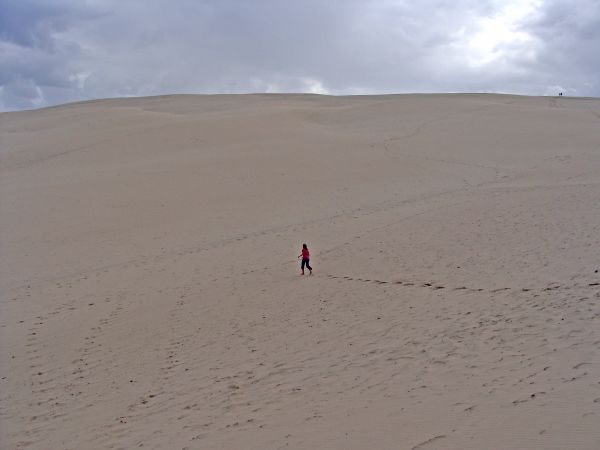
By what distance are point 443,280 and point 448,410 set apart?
5.44 meters

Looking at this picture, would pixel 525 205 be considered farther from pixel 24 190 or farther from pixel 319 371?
pixel 24 190

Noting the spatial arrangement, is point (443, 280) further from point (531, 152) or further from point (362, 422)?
point (531, 152)

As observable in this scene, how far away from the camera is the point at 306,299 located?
11188 millimetres

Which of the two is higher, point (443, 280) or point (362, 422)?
point (443, 280)

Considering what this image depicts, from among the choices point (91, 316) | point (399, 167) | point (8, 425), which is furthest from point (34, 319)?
point (399, 167)

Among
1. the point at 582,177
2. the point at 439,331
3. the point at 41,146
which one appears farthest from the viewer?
the point at 41,146

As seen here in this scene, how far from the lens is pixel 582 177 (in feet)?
66.9

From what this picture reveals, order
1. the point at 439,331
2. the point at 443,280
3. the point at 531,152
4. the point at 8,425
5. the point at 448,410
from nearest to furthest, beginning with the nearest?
the point at 448,410, the point at 8,425, the point at 439,331, the point at 443,280, the point at 531,152

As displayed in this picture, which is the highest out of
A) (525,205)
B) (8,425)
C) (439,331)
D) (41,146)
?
(41,146)

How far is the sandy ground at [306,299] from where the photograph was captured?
20.5 ft

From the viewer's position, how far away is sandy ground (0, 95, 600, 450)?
20.5 feet

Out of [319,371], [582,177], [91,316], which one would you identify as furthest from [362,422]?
[582,177]

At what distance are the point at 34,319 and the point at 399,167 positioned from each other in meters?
16.6

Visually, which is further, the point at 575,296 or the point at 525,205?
the point at 525,205
